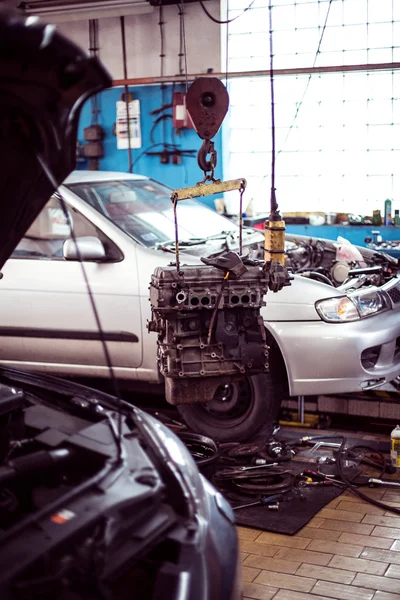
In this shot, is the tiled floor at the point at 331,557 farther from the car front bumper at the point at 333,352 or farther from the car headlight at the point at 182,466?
the car headlight at the point at 182,466

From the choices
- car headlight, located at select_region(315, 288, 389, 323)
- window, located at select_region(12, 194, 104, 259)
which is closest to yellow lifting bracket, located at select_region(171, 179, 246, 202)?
car headlight, located at select_region(315, 288, 389, 323)

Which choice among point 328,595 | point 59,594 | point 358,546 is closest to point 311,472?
point 358,546

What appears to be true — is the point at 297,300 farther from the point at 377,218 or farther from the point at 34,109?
the point at 377,218

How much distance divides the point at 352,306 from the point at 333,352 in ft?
1.02

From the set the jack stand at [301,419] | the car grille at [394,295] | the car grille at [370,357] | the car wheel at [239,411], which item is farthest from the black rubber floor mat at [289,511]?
the car grille at [394,295]

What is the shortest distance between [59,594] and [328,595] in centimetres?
180

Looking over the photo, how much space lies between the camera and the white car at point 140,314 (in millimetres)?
4750

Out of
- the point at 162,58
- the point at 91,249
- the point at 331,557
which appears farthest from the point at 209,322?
the point at 162,58

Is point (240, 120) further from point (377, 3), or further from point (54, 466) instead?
point (54, 466)

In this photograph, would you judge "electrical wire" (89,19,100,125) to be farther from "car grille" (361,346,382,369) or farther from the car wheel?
"car grille" (361,346,382,369)

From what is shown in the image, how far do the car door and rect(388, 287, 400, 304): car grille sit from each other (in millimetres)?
1599

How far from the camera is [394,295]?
4.97 metres

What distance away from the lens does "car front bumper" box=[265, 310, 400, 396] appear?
4699 mm

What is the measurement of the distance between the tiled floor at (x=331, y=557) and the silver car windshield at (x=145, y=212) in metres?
2.12
